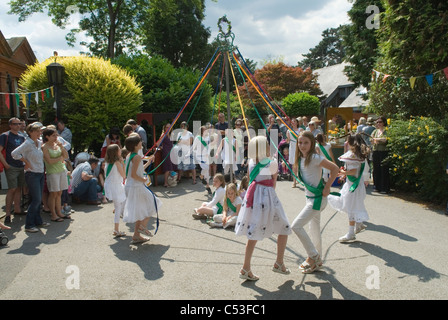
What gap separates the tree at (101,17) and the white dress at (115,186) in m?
19.9

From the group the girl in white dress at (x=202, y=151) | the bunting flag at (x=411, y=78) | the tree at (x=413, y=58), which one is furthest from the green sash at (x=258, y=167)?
the tree at (x=413, y=58)

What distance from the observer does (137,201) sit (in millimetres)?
5270

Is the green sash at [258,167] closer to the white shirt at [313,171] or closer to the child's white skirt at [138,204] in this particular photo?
the white shirt at [313,171]

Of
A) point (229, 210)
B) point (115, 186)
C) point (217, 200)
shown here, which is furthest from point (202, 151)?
point (115, 186)

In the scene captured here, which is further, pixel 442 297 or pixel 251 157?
pixel 251 157

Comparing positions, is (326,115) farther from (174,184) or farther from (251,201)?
(251,201)

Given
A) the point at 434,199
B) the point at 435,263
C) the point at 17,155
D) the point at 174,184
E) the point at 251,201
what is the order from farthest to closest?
the point at 174,184 → the point at 434,199 → the point at 17,155 → the point at 435,263 → the point at 251,201

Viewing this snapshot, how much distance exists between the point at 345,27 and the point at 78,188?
74.3 ft

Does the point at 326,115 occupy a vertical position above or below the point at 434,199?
above

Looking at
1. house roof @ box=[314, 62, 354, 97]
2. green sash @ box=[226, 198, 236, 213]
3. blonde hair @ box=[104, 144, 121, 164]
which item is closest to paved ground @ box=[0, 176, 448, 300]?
green sash @ box=[226, 198, 236, 213]

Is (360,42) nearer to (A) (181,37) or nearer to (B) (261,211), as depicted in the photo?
(A) (181,37)

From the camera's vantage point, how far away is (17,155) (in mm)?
6082

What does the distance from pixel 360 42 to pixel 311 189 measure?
21.5m
